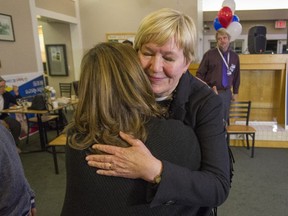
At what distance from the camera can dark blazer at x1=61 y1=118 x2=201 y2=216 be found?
0.63m

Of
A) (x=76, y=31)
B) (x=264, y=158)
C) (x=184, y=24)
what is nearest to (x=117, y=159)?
(x=184, y=24)

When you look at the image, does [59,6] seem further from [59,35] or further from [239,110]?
[239,110]

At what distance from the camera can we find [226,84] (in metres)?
3.42

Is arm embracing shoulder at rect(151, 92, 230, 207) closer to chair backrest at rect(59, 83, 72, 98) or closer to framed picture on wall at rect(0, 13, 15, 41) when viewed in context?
framed picture on wall at rect(0, 13, 15, 41)

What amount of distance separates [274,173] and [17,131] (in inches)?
141

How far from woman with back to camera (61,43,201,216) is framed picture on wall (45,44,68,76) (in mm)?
6212

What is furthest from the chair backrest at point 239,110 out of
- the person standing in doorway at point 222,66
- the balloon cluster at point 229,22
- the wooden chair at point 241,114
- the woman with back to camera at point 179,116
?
the woman with back to camera at point 179,116

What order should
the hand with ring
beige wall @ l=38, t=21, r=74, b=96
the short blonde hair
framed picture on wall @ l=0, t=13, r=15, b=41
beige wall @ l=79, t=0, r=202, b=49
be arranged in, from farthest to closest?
beige wall @ l=38, t=21, r=74, b=96 → beige wall @ l=79, t=0, r=202, b=49 → framed picture on wall @ l=0, t=13, r=15, b=41 → the short blonde hair → the hand with ring

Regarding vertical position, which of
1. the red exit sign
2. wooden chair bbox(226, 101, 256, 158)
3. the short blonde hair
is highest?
the red exit sign

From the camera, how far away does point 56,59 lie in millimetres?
6516

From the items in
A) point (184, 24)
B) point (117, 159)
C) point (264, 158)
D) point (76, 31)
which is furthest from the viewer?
point (76, 31)

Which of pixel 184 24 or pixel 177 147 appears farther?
pixel 184 24

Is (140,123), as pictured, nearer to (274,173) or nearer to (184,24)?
(184,24)

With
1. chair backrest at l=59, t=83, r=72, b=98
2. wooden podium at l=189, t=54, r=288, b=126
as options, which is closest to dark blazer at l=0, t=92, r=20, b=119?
chair backrest at l=59, t=83, r=72, b=98
